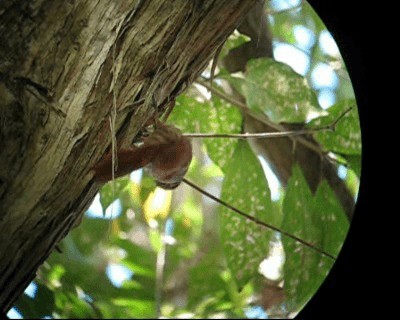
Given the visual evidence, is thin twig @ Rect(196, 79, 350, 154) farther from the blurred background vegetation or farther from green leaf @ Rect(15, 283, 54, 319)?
green leaf @ Rect(15, 283, 54, 319)

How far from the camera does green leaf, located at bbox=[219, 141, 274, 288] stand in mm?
1284

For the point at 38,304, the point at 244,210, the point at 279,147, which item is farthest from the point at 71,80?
the point at 279,147

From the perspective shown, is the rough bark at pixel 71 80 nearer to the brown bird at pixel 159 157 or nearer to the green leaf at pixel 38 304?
the brown bird at pixel 159 157

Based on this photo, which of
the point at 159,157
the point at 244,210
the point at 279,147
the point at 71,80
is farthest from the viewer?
the point at 279,147

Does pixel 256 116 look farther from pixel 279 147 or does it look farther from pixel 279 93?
pixel 279 147

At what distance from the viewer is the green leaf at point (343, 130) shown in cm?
128

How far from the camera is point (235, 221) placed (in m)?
1.29

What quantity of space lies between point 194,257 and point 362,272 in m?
1.63

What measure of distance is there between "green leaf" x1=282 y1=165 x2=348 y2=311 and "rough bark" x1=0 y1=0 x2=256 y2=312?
493 millimetres

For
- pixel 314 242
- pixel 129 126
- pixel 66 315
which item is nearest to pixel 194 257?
pixel 66 315

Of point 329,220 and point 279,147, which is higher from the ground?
point 279,147

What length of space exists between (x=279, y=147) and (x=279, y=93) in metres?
0.39

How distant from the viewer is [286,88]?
1.29 metres

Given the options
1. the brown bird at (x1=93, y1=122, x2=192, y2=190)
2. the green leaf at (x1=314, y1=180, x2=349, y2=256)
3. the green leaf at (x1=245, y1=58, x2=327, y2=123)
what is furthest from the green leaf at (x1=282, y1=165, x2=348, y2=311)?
the brown bird at (x1=93, y1=122, x2=192, y2=190)
